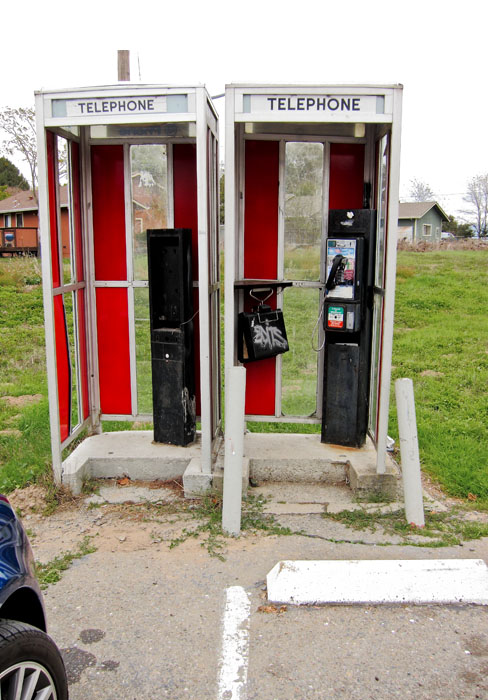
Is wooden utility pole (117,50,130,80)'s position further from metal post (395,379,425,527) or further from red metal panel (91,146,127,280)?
metal post (395,379,425,527)

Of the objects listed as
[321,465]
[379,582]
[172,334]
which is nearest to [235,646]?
[379,582]

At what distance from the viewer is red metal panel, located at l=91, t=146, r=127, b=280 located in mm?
5336

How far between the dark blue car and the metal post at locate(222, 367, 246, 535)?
1803 mm

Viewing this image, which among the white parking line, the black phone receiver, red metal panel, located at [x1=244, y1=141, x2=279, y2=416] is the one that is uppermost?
red metal panel, located at [x1=244, y1=141, x2=279, y2=416]

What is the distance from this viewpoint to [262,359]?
5.36 metres

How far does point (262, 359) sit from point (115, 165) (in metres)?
2.06

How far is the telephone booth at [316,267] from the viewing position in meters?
4.94

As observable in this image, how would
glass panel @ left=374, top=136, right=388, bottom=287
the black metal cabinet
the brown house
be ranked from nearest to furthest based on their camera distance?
1. glass panel @ left=374, top=136, right=388, bottom=287
2. the black metal cabinet
3. the brown house

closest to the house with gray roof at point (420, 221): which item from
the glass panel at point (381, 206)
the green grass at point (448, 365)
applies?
the green grass at point (448, 365)

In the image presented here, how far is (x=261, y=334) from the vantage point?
207 inches

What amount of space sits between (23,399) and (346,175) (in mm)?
4616

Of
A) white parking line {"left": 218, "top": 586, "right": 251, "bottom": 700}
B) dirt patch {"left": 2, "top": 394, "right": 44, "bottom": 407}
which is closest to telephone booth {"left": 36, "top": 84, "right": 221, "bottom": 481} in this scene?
white parking line {"left": 218, "top": 586, "right": 251, "bottom": 700}

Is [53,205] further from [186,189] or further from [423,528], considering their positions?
[423,528]

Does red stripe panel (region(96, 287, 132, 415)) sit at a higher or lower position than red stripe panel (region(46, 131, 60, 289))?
lower
